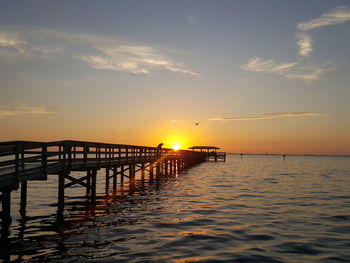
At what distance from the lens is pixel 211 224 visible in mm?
13039

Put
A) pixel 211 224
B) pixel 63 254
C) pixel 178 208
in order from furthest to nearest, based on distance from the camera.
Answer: pixel 178 208
pixel 211 224
pixel 63 254

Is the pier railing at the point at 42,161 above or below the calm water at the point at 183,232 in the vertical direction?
above

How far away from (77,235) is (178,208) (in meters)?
6.37

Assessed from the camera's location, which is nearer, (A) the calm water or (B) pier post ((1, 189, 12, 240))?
(A) the calm water

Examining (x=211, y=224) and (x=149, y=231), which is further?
(x=211, y=224)

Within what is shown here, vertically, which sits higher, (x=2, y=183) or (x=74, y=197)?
(x=2, y=183)

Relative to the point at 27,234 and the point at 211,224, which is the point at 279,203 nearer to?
the point at 211,224

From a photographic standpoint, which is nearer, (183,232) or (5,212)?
(183,232)

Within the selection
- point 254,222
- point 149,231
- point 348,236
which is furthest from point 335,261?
point 149,231

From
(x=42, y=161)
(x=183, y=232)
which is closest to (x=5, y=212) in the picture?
(x=42, y=161)

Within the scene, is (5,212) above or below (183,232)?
above

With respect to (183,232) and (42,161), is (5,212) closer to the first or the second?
(42,161)

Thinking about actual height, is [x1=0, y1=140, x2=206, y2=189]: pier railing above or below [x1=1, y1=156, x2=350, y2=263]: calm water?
above

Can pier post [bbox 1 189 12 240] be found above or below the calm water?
above
